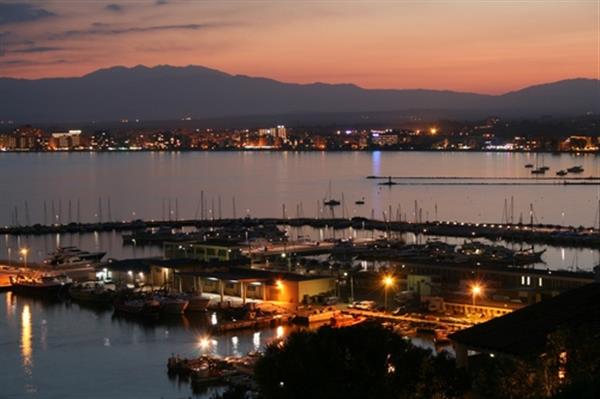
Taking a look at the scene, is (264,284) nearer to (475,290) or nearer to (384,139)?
(475,290)

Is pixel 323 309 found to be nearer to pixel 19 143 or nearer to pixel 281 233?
pixel 281 233

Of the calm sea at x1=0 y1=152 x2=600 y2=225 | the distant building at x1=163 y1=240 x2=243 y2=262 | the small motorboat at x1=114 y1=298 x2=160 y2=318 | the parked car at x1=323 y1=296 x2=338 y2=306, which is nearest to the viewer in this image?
the parked car at x1=323 y1=296 x2=338 y2=306

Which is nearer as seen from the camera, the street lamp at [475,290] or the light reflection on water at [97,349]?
the light reflection on water at [97,349]

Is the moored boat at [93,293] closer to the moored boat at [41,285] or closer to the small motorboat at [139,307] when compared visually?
the moored boat at [41,285]

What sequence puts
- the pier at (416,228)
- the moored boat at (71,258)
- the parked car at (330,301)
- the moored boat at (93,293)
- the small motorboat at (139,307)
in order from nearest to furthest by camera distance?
1. the parked car at (330,301)
2. the small motorboat at (139,307)
3. the moored boat at (93,293)
4. the moored boat at (71,258)
5. the pier at (416,228)

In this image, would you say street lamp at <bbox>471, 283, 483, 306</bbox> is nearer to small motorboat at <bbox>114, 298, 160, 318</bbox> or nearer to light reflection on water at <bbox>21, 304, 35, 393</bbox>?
small motorboat at <bbox>114, 298, 160, 318</bbox>

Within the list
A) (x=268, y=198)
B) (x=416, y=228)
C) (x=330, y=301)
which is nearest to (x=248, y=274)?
(x=330, y=301)

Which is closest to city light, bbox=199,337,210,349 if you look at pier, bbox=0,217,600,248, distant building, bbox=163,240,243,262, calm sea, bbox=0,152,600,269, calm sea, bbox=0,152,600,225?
distant building, bbox=163,240,243,262

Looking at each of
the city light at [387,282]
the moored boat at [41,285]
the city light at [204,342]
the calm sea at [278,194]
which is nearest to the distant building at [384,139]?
the calm sea at [278,194]

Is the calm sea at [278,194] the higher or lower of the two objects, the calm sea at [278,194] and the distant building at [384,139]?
the lower

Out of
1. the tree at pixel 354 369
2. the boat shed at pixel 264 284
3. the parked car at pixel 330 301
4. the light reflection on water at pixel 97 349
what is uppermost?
the tree at pixel 354 369

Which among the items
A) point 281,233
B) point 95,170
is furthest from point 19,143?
point 281,233
